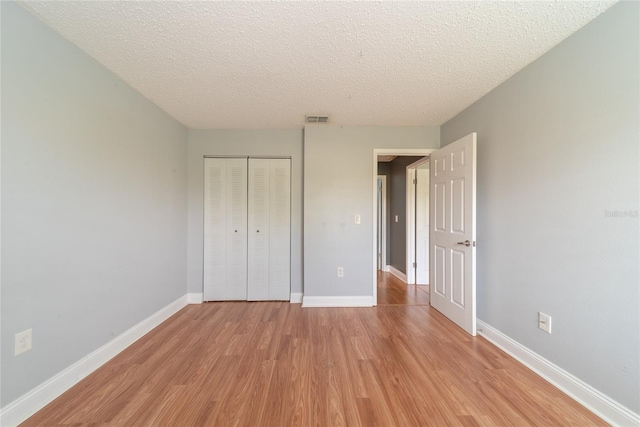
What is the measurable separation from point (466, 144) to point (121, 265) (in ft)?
11.0

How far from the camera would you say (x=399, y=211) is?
4449 millimetres

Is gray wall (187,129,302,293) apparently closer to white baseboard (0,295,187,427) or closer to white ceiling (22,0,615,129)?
white ceiling (22,0,615,129)

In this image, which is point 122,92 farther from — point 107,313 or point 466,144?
point 466,144

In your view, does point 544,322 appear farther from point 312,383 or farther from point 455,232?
point 312,383

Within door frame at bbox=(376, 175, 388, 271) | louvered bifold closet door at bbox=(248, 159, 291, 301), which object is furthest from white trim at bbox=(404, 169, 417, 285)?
louvered bifold closet door at bbox=(248, 159, 291, 301)

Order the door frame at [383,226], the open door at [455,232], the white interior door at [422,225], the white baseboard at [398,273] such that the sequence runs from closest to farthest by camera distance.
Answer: the open door at [455,232]
the white interior door at [422,225]
the white baseboard at [398,273]
the door frame at [383,226]

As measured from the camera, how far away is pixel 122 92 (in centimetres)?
204

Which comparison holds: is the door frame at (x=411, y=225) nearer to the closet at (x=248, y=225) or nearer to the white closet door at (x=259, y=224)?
the closet at (x=248, y=225)

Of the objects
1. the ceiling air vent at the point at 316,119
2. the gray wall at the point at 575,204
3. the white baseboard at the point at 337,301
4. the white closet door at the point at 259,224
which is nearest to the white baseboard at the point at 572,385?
the gray wall at the point at 575,204

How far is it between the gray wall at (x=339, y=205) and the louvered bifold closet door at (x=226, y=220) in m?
0.90

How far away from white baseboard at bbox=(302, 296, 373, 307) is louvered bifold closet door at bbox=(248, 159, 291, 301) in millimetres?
369

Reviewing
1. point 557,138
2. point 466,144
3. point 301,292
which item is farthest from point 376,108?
point 301,292

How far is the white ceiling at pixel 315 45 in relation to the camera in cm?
134

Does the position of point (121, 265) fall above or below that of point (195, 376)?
above
